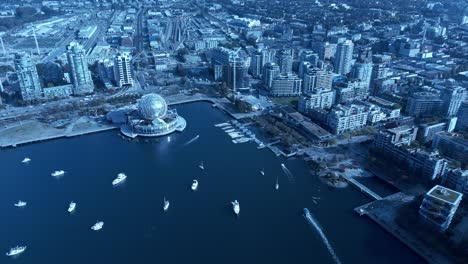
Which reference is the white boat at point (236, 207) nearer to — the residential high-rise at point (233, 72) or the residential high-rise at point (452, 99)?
the residential high-rise at point (233, 72)

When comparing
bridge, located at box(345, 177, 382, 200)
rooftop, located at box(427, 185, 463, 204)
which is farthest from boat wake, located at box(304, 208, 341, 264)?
rooftop, located at box(427, 185, 463, 204)

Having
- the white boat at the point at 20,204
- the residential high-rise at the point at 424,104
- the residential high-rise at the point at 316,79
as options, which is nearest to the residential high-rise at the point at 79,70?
the white boat at the point at 20,204

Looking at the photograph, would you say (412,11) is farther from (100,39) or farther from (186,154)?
(186,154)

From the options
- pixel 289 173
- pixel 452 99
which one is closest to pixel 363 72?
pixel 452 99

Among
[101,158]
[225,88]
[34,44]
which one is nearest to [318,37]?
[225,88]

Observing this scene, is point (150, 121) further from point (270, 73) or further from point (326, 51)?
point (326, 51)
